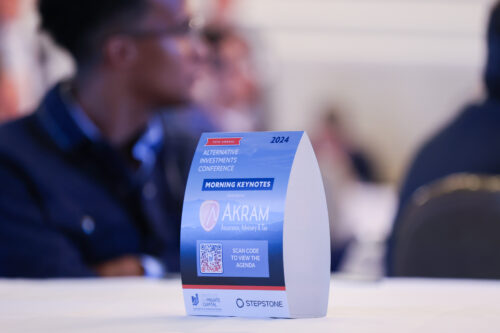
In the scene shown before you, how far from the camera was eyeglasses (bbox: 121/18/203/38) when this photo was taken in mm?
1710

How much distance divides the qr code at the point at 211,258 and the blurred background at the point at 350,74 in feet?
7.50

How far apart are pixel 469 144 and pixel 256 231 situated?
3.61 ft

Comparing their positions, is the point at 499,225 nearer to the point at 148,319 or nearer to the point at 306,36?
the point at 148,319

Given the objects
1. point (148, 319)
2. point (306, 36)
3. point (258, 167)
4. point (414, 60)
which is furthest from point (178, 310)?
point (414, 60)

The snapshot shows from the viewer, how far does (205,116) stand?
2664 mm

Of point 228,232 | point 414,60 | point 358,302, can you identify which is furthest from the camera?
point 414,60

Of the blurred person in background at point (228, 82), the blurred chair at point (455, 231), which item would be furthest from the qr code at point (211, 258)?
the blurred person in background at point (228, 82)

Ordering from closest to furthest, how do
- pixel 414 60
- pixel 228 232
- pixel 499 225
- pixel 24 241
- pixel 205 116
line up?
1. pixel 228 232
2. pixel 499 225
3. pixel 24 241
4. pixel 205 116
5. pixel 414 60

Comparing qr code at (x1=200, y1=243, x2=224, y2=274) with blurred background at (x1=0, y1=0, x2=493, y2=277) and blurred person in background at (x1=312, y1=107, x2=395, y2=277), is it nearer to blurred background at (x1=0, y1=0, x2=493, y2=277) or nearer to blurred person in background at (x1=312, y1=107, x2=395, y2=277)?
blurred person in background at (x1=312, y1=107, x2=395, y2=277)

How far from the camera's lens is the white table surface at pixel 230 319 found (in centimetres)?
60

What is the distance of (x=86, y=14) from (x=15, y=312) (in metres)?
1.33

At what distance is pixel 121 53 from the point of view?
1914mm

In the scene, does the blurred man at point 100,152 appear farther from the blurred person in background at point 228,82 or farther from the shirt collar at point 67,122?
the blurred person in background at point 228,82

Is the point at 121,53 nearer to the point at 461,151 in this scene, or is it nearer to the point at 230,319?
the point at 461,151
